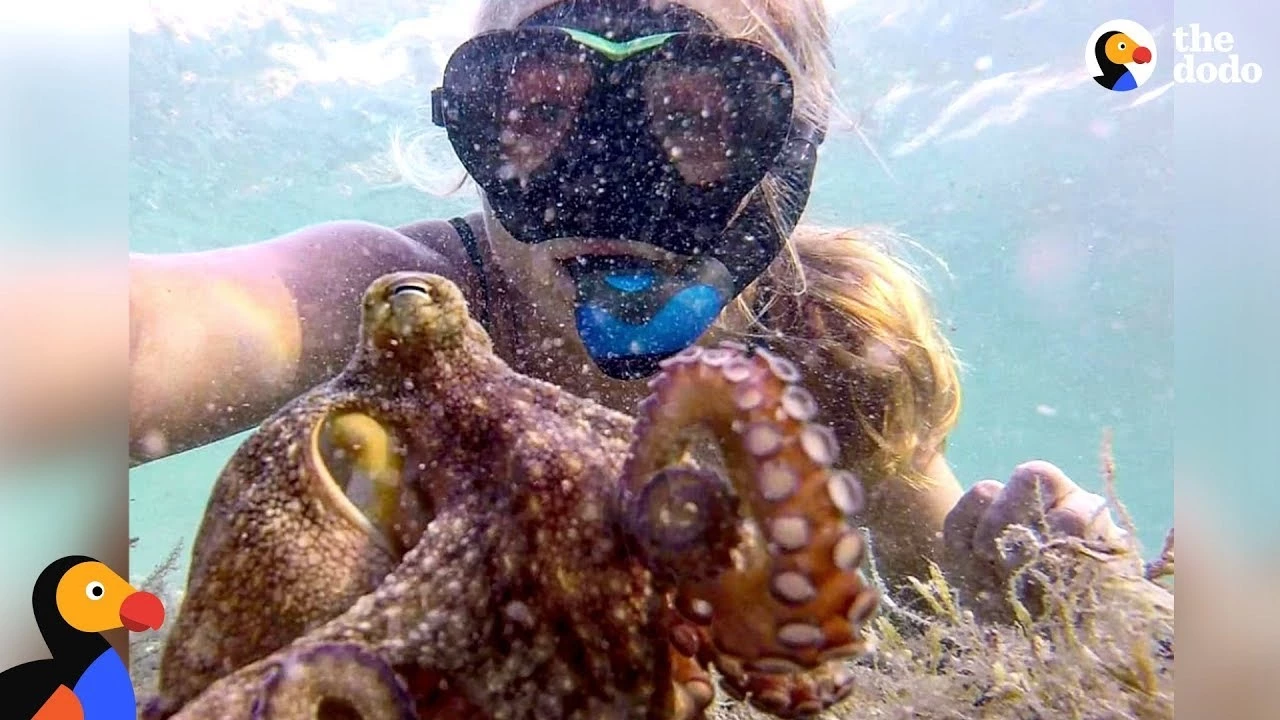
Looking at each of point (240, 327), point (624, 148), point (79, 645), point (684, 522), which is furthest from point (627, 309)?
point (79, 645)

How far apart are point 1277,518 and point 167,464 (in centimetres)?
244

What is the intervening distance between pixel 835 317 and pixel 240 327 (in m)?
1.65

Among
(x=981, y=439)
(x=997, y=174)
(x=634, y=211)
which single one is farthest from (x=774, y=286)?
(x=997, y=174)

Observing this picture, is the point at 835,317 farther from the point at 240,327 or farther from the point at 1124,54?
the point at 240,327

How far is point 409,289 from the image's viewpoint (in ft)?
3.53

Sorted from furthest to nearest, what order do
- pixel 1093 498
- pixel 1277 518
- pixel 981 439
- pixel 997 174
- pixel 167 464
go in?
pixel 997 174 → pixel 981 439 → pixel 1093 498 → pixel 167 464 → pixel 1277 518

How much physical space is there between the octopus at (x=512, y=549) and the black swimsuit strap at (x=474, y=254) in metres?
0.64

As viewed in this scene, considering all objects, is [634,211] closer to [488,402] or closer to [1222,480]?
[488,402]

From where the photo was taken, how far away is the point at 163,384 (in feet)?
5.02

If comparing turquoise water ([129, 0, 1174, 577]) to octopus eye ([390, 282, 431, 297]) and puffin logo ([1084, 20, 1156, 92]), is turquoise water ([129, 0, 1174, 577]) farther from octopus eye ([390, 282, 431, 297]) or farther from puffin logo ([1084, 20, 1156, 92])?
octopus eye ([390, 282, 431, 297])

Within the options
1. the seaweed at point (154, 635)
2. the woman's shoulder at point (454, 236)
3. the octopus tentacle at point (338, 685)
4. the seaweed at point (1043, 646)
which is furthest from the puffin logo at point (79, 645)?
the woman's shoulder at point (454, 236)

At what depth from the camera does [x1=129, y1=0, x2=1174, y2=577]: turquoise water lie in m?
2.03

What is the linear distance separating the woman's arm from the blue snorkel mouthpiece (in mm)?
331

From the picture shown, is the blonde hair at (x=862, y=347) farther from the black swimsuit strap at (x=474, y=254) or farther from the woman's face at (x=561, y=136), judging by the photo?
the black swimsuit strap at (x=474, y=254)
